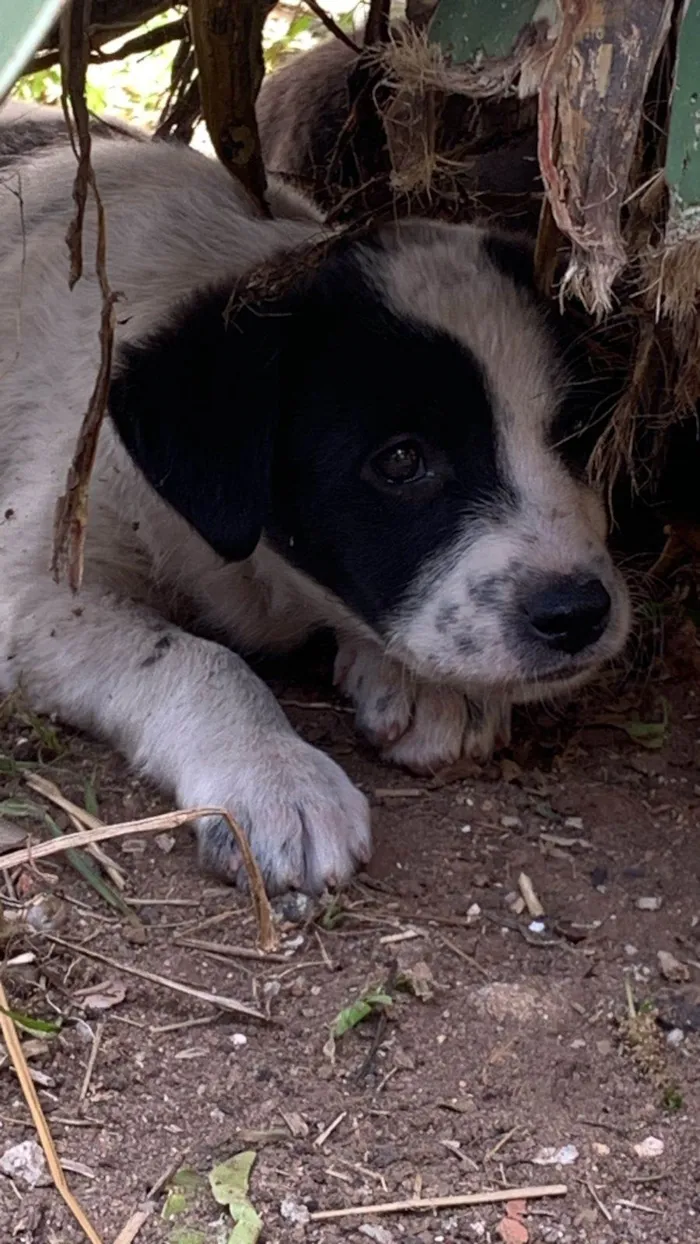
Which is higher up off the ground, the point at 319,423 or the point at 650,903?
the point at 319,423

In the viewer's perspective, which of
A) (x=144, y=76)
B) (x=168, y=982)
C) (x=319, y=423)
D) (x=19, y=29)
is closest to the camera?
(x=19, y=29)

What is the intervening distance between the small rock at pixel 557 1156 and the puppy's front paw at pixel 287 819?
58 cm

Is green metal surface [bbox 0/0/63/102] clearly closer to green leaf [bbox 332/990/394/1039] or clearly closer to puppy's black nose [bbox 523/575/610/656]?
green leaf [bbox 332/990/394/1039]

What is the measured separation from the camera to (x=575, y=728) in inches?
113

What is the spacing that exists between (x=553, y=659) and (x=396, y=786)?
371 mm

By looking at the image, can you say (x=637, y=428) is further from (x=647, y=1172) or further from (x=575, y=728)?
(x=647, y=1172)

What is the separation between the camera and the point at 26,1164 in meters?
1.70

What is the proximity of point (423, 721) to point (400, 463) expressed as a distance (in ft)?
1.53

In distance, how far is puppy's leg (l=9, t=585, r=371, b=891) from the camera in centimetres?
228

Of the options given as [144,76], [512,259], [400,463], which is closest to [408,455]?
[400,463]

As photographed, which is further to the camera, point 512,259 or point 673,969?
point 512,259

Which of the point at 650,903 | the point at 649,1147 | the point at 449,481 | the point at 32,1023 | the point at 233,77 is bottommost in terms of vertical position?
the point at 650,903

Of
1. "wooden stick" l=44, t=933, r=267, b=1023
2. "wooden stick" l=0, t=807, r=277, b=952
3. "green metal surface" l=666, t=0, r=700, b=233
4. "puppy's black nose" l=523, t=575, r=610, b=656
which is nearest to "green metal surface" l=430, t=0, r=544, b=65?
"green metal surface" l=666, t=0, r=700, b=233

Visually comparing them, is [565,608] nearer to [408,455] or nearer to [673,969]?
[408,455]
